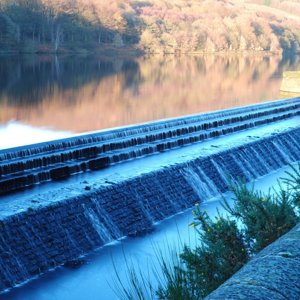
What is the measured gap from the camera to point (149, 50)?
6028cm

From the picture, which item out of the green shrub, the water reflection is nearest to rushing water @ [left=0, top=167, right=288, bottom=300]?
the green shrub

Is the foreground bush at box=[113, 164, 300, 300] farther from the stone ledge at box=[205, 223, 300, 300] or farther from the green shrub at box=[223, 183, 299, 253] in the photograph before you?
the stone ledge at box=[205, 223, 300, 300]

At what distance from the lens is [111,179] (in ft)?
30.8

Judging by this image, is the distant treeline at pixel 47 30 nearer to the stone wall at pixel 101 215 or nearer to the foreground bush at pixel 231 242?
the stone wall at pixel 101 215

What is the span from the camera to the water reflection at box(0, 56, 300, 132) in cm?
1753

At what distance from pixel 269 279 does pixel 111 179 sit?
Answer: 25.0 ft

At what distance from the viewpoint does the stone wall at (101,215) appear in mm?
7062

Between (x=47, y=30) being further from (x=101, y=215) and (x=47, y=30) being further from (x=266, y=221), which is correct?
(x=266, y=221)

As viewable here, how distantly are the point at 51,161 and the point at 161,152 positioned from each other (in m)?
2.79

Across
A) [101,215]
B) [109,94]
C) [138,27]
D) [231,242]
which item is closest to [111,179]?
[101,215]

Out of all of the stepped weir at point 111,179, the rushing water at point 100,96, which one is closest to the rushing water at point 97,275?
the stepped weir at point 111,179

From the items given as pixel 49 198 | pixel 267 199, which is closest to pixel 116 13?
pixel 49 198

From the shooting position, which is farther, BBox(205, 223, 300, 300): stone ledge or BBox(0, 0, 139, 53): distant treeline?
BBox(0, 0, 139, 53): distant treeline

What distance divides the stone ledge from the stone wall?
3.87m
